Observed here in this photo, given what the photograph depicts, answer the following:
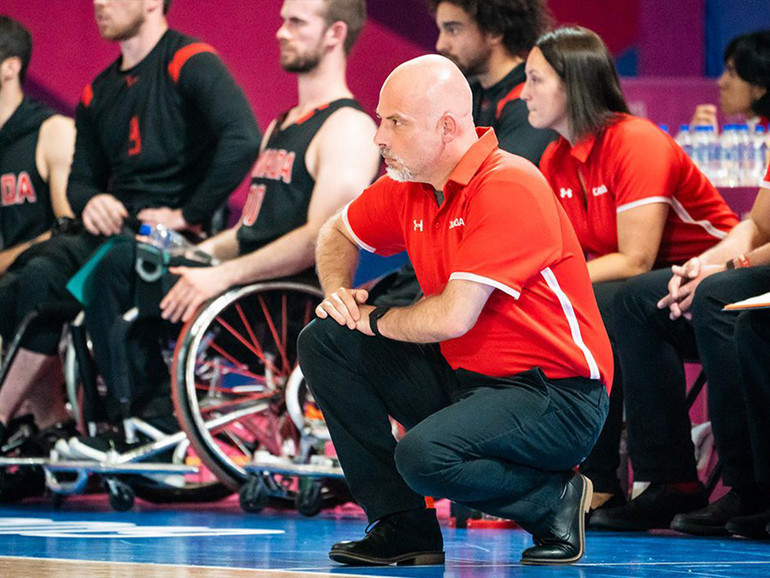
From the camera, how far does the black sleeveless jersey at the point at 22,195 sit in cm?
499

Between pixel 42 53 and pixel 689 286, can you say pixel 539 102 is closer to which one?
pixel 689 286

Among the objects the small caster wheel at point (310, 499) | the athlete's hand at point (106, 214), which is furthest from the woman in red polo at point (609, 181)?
the athlete's hand at point (106, 214)

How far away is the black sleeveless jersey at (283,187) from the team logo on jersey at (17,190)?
1207mm

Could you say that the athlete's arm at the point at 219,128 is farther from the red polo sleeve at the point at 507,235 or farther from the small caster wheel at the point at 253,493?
the red polo sleeve at the point at 507,235

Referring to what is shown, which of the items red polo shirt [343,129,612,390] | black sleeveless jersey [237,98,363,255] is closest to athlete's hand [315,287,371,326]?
red polo shirt [343,129,612,390]

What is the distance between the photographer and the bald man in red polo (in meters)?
2.44

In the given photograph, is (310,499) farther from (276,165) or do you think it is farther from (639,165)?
(639,165)

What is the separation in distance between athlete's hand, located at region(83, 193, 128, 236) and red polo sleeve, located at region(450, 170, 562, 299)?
6.50ft

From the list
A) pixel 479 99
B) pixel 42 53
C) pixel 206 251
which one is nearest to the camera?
pixel 479 99

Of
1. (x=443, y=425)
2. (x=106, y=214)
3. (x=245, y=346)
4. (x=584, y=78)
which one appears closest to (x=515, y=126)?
(x=584, y=78)

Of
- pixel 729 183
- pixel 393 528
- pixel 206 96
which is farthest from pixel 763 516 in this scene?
pixel 206 96

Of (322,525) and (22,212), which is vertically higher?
(22,212)

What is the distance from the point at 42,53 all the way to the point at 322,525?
3194mm

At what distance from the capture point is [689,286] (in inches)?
125
